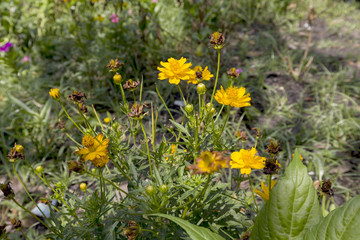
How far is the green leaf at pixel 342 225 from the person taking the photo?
0.75 meters

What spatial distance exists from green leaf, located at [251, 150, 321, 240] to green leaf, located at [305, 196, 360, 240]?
61 mm

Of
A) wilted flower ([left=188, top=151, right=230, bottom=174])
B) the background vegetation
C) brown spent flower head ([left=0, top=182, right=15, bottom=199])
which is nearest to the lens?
wilted flower ([left=188, top=151, right=230, bottom=174])

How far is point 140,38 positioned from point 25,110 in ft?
3.82

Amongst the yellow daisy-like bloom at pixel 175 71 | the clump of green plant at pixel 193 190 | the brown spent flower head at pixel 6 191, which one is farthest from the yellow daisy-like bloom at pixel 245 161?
the brown spent flower head at pixel 6 191

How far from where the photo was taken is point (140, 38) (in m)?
2.61

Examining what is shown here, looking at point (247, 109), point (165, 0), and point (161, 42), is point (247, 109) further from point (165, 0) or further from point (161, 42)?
point (165, 0)

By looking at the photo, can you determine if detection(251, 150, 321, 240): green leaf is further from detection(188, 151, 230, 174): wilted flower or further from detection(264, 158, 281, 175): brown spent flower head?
detection(188, 151, 230, 174): wilted flower

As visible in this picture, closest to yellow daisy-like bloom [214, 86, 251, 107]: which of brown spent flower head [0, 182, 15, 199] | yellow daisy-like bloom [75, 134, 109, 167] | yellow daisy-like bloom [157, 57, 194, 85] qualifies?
yellow daisy-like bloom [157, 57, 194, 85]

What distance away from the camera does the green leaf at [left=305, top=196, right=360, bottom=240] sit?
0.75 metres

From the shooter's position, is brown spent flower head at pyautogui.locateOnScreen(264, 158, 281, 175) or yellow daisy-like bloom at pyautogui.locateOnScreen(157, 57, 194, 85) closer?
brown spent flower head at pyautogui.locateOnScreen(264, 158, 281, 175)

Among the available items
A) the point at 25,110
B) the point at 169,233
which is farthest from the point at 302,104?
the point at 25,110

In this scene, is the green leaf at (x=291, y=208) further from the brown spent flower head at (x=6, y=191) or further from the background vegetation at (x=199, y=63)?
the background vegetation at (x=199, y=63)

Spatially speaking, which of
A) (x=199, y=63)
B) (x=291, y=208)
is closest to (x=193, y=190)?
(x=291, y=208)

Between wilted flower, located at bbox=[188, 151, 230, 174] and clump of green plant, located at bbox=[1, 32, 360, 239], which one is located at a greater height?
wilted flower, located at bbox=[188, 151, 230, 174]
